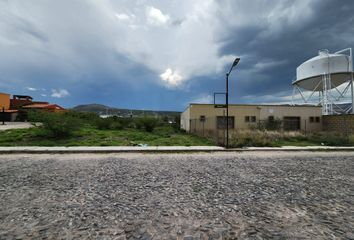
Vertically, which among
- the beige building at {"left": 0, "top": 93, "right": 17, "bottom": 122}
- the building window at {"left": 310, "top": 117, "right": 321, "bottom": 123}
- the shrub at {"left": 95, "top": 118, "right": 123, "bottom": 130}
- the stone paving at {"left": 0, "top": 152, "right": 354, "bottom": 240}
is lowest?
the stone paving at {"left": 0, "top": 152, "right": 354, "bottom": 240}

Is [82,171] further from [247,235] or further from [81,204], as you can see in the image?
[247,235]

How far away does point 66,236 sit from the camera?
241cm

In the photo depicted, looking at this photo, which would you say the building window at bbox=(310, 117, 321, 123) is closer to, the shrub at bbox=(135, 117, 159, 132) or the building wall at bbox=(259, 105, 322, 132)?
the building wall at bbox=(259, 105, 322, 132)

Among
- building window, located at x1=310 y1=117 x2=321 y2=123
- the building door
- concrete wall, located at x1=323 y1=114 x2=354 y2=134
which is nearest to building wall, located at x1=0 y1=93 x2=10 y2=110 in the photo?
the building door

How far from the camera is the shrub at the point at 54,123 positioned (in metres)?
12.3

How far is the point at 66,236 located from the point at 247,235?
2627mm

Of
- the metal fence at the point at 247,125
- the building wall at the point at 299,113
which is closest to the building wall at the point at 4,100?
the metal fence at the point at 247,125

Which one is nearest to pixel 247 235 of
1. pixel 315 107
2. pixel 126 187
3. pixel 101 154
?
pixel 126 187

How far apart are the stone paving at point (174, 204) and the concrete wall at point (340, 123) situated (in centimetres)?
1739

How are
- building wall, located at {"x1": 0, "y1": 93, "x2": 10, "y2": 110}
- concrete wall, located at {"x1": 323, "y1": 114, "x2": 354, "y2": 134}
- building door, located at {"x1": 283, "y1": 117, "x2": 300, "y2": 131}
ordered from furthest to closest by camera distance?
building wall, located at {"x1": 0, "y1": 93, "x2": 10, "y2": 110} < building door, located at {"x1": 283, "y1": 117, "x2": 300, "y2": 131} < concrete wall, located at {"x1": 323, "y1": 114, "x2": 354, "y2": 134}

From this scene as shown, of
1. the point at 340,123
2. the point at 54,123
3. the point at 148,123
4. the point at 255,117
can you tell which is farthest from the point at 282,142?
the point at 54,123

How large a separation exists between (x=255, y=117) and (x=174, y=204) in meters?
19.2

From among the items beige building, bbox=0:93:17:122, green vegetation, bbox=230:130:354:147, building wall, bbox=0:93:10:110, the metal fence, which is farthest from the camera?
building wall, bbox=0:93:10:110

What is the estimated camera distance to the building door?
20453 millimetres
